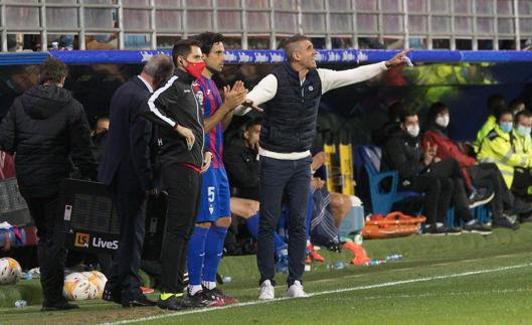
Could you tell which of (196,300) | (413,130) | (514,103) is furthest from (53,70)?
(514,103)

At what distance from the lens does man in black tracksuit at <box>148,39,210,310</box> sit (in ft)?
41.8

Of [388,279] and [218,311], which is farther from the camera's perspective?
[388,279]

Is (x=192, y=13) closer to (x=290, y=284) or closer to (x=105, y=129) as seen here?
(x=105, y=129)

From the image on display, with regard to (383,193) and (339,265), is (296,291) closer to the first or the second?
(339,265)

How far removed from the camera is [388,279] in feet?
53.5

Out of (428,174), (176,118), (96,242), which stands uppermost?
(176,118)

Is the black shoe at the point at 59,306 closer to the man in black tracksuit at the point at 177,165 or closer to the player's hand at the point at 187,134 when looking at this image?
the man in black tracksuit at the point at 177,165

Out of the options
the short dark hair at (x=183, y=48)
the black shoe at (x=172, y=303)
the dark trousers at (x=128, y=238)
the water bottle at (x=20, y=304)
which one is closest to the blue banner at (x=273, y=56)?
the water bottle at (x=20, y=304)

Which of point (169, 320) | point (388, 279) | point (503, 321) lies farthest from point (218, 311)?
point (388, 279)

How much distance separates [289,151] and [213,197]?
927mm

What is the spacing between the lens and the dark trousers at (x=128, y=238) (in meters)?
13.5

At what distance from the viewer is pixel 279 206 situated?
14.2 metres

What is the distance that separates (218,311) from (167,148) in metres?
1.27

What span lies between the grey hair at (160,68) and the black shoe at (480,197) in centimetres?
982
